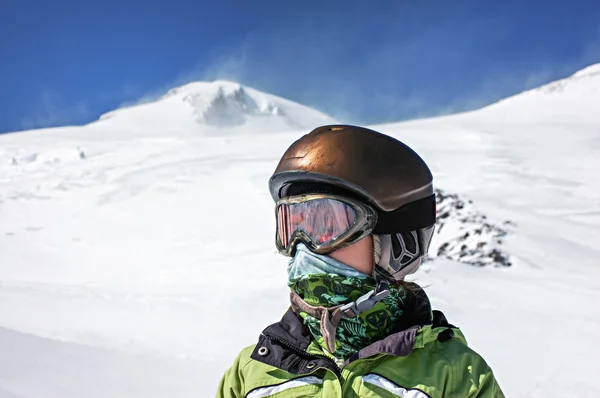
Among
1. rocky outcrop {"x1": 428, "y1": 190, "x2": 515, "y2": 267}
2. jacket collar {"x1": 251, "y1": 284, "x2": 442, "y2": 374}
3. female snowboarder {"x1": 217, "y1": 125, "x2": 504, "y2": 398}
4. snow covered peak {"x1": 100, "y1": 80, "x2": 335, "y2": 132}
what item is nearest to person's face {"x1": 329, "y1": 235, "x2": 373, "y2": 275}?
female snowboarder {"x1": 217, "y1": 125, "x2": 504, "y2": 398}

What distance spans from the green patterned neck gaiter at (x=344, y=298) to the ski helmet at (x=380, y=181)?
0.08 m

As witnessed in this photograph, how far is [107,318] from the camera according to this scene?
495 cm

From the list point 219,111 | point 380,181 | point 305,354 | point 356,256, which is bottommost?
point 219,111

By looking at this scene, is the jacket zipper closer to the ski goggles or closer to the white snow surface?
the ski goggles

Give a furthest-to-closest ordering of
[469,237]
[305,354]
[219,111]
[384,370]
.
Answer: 1. [219,111]
2. [469,237]
3. [305,354]
4. [384,370]

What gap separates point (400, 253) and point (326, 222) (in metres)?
0.25

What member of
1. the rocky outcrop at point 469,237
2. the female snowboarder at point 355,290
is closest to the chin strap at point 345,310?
the female snowboarder at point 355,290

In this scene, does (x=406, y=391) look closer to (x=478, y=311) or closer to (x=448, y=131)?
(x=478, y=311)

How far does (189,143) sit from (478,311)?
59.4 feet

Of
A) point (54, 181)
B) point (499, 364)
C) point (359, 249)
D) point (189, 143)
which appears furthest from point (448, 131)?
point (359, 249)

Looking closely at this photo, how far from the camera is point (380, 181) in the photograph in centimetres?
148

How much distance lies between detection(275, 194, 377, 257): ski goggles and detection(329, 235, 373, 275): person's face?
2 cm

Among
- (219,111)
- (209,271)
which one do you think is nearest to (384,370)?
(209,271)

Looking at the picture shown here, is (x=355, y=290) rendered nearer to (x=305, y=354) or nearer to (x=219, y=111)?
(x=305, y=354)
